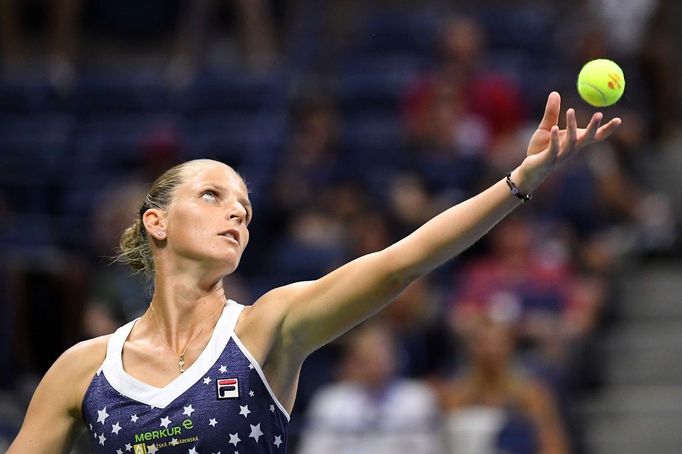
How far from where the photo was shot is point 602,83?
3691 millimetres

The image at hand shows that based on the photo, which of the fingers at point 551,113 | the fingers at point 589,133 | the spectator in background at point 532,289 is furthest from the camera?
the spectator in background at point 532,289

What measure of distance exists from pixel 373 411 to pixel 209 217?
3.79 m

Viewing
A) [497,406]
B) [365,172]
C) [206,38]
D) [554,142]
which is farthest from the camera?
[206,38]

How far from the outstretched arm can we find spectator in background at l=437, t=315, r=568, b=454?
11.8 ft

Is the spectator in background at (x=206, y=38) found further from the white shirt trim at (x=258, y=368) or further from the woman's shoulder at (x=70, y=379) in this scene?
the white shirt trim at (x=258, y=368)

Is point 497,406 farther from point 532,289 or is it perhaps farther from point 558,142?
point 558,142

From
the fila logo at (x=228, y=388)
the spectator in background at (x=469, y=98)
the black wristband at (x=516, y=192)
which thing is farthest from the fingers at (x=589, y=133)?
the spectator in background at (x=469, y=98)

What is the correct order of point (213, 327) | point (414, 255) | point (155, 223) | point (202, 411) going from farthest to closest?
point (155, 223) < point (213, 327) < point (202, 411) < point (414, 255)

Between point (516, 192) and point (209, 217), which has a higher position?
point (209, 217)

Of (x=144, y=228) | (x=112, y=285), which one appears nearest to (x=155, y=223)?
(x=144, y=228)

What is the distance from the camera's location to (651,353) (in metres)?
8.78

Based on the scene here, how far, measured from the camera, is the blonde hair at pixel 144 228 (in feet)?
13.2

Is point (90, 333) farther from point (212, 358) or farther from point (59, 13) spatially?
point (59, 13)

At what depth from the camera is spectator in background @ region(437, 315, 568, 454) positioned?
715 centimetres
